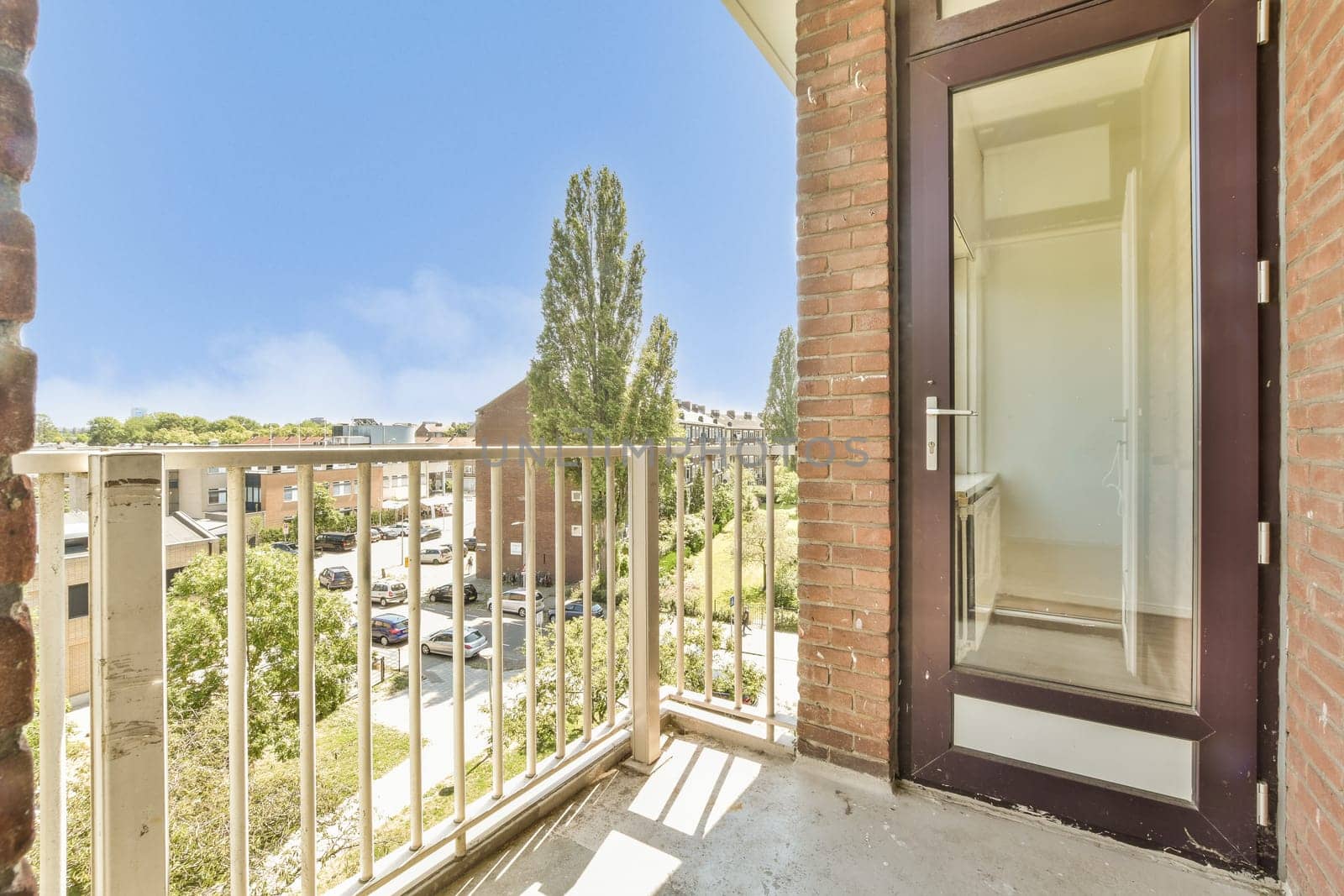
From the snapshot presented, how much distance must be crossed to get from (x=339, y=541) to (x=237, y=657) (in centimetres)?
30

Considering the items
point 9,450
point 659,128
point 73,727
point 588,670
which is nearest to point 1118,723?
point 588,670

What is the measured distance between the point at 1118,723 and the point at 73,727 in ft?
7.37

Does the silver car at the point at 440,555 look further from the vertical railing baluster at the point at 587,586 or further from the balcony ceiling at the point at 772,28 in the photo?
the balcony ceiling at the point at 772,28

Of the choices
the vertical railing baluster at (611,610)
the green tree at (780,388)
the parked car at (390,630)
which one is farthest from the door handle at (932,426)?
the green tree at (780,388)

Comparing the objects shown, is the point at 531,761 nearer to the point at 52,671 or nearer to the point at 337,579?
the point at 337,579

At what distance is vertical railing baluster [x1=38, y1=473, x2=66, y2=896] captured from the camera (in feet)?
2.62

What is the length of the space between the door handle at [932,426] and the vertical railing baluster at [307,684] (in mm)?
1498

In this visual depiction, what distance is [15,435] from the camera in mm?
611

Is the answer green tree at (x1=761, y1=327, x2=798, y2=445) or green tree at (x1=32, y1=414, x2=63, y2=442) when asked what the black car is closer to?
green tree at (x1=32, y1=414, x2=63, y2=442)

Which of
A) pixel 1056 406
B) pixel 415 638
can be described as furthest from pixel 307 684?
pixel 1056 406

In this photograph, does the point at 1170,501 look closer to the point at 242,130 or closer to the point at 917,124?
the point at 917,124

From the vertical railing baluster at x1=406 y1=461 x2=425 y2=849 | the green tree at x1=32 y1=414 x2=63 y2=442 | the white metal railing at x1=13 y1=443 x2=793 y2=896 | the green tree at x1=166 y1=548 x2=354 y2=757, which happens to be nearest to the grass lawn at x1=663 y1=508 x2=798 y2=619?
the green tree at x1=166 y1=548 x2=354 y2=757

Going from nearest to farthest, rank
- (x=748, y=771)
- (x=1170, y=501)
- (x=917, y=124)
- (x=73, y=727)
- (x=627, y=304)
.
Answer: (x=73, y=727) < (x=1170, y=501) < (x=917, y=124) < (x=748, y=771) < (x=627, y=304)

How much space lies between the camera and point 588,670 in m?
1.79
